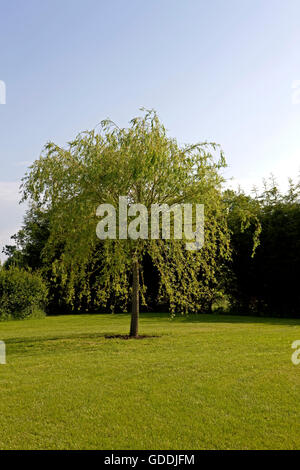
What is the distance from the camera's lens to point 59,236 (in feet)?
33.8

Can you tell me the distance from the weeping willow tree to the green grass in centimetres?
190

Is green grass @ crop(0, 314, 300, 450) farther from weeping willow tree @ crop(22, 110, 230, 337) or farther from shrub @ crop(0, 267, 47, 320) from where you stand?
shrub @ crop(0, 267, 47, 320)

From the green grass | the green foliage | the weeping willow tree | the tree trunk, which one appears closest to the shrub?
the weeping willow tree

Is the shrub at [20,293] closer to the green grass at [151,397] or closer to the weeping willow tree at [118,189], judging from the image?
the weeping willow tree at [118,189]

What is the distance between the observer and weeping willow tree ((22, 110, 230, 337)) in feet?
31.9

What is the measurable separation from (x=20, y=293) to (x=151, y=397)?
1570cm

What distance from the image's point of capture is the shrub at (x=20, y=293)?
1916cm

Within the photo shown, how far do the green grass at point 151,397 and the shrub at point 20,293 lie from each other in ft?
32.7

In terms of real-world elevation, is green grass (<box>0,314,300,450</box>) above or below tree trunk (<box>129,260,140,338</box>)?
below

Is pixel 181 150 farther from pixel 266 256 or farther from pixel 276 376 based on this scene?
pixel 266 256

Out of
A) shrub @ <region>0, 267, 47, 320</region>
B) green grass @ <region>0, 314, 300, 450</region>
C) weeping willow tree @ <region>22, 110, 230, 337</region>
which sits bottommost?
green grass @ <region>0, 314, 300, 450</region>

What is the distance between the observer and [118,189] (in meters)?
9.80

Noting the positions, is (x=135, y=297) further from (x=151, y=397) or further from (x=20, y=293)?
(x=20, y=293)
